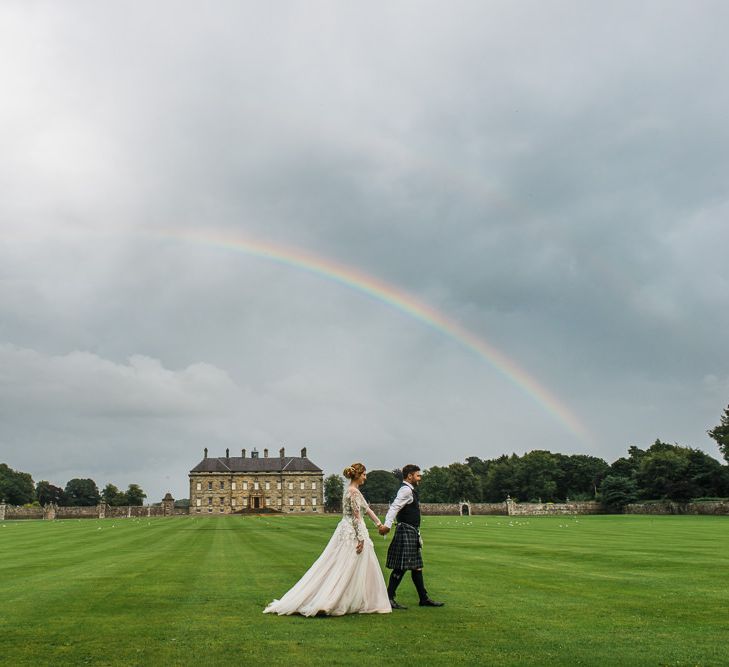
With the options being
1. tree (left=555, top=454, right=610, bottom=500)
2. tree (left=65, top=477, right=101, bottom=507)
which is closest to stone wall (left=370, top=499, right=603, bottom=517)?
tree (left=555, top=454, right=610, bottom=500)

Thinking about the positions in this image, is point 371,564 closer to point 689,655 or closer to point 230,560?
point 689,655

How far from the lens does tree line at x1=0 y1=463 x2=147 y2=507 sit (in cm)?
15162

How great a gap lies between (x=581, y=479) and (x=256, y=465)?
7437 cm

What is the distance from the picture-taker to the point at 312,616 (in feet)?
36.6

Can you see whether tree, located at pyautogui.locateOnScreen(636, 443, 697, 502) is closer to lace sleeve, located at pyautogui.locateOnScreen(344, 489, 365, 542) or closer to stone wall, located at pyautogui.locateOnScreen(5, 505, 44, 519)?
stone wall, located at pyautogui.locateOnScreen(5, 505, 44, 519)

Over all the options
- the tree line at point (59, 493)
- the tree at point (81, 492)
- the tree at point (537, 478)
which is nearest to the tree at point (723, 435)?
the tree at point (537, 478)

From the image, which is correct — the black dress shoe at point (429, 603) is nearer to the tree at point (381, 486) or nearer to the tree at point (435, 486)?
the tree at point (435, 486)

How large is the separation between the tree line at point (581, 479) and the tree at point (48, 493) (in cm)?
7875

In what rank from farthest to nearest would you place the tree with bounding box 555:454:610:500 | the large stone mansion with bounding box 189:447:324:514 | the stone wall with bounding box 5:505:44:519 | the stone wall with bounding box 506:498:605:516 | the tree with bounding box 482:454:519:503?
the large stone mansion with bounding box 189:447:324:514 → the tree with bounding box 555:454:610:500 → the tree with bounding box 482:454:519:503 → the stone wall with bounding box 506:498:605:516 → the stone wall with bounding box 5:505:44:519

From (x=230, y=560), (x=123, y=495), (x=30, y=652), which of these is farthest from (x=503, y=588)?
(x=123, y=495)

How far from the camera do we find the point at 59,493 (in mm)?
194000

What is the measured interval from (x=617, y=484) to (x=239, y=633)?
108 m

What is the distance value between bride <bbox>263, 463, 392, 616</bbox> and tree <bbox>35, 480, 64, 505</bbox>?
7952 inches

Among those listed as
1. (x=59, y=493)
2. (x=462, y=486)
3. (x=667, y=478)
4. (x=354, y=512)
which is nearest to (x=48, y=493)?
(x=59, y=493)
